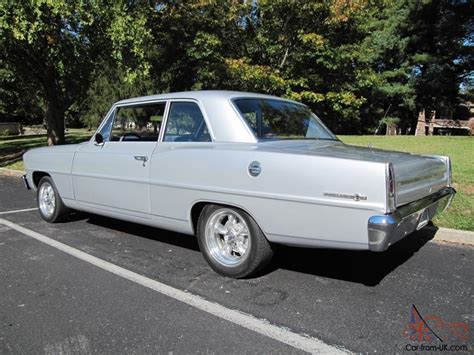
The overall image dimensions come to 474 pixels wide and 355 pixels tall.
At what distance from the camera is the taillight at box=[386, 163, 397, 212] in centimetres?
313

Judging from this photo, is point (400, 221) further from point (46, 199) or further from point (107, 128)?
point (46, 199)

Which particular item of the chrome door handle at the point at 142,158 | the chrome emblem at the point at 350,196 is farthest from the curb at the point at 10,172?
the chrome emblem at the point at 350,196

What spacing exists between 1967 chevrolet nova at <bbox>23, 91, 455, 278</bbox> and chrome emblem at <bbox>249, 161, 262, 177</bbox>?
1cm

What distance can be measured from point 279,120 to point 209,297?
196 cm

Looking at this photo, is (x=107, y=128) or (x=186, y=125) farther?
(x=107, y=128)

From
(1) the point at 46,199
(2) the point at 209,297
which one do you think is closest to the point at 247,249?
(2) the point at 209,297

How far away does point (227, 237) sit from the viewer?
4113 mm

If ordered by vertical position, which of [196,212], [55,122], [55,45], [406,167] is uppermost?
[55,45]

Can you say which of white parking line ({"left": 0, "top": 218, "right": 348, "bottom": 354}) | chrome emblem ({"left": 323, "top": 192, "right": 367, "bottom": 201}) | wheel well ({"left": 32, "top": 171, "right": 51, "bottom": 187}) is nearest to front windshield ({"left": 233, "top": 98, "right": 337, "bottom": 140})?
chrome emblem ({"left": 323, "top": 192, "right": 367, "bottom": 201})

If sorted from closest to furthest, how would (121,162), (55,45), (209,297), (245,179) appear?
1. (209,297)
2. (245,179)
3. (121,162)
4. (55,45)

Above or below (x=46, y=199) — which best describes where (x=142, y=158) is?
above

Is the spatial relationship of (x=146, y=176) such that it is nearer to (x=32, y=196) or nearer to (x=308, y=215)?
(x=308, y=215)

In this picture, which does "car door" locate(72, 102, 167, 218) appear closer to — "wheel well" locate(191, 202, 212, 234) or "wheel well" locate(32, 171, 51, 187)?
"wheel well" locate(191, 202, 212, 234)

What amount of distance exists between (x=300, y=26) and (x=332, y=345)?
16283 mm
